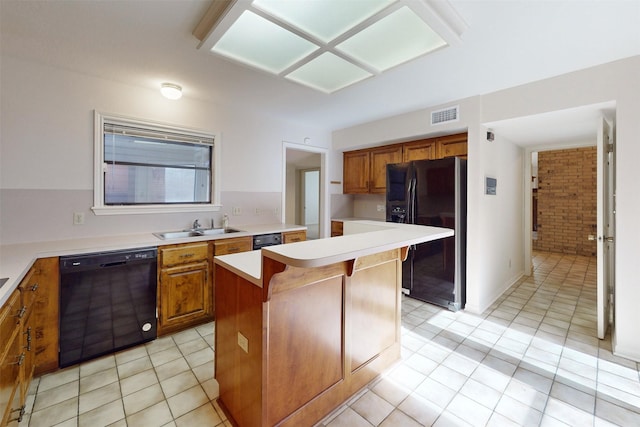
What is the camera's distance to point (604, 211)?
246 cm

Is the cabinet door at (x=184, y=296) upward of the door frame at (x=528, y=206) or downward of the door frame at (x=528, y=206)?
downward

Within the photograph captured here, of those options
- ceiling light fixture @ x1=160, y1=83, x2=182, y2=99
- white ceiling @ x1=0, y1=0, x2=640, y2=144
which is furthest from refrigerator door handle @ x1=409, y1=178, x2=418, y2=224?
ceiling light fixture @ x1=160, y1=83, x2=182, y2=99

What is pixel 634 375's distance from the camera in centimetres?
200

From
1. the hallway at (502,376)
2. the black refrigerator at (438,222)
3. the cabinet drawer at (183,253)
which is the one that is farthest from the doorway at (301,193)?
the hallway at (502,376)

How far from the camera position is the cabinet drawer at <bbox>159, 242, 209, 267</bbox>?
8.11 feet

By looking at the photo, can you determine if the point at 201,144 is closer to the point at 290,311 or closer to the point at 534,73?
the point at 290,311

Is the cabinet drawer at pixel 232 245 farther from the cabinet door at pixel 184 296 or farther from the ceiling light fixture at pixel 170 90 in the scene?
the ceiling light fixture at pixel 170 90

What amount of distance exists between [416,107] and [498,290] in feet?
8.60

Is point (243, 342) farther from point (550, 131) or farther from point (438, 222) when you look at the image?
point (550, 131)

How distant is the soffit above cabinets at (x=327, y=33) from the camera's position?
1.55 meters

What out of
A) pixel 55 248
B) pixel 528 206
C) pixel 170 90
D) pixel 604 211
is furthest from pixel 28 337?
pixel 528 206

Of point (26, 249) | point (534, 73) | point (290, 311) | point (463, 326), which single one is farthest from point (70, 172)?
point (534, 73)

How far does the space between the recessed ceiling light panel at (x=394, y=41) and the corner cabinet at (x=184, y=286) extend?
2222 mm

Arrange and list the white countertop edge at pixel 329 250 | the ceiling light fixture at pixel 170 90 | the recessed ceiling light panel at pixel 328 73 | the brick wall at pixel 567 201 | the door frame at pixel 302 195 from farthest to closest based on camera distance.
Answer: the door frame at pixel 302 195
the brick wall at pixel 567 201
the ceiling light fixture at pixel 170 90
the recessed ceiling light panel at pixel 328 73
the white countertop edge at pixel 329 250
